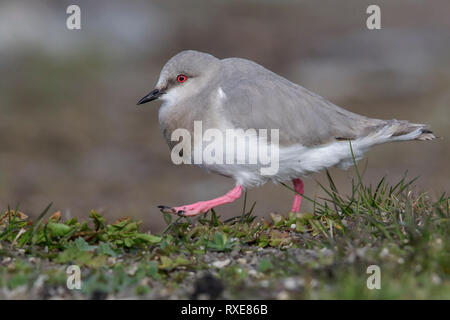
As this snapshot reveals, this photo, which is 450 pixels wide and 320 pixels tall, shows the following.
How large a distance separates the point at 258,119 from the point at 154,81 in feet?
37.7

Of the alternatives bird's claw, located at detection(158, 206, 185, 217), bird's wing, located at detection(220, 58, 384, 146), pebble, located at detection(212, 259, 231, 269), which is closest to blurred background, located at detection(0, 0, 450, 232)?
bird's claw, located at detection(158, 206, 185, 217)

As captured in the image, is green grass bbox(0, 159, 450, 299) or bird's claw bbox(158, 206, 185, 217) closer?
green grass bbox(0, 159, 450, 299)

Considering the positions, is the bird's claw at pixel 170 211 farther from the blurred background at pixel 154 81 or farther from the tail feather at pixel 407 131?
the blurred background at pixel 154 81

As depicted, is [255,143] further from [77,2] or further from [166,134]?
[77,2]

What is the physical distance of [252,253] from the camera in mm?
6004

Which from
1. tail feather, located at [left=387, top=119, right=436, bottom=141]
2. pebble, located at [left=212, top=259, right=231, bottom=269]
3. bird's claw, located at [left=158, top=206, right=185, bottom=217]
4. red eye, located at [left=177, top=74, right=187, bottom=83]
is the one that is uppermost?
red eye, located at [left=177, top=74, right=187, bottom=83]

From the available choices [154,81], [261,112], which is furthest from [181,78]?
[154,81]

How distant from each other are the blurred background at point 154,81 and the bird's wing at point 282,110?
12.6ft

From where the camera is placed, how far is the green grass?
4.84 m

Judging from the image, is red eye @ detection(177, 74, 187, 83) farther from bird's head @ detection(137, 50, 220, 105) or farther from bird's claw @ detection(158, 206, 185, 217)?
bird's claw @ detection(158, 206, 185, 217)

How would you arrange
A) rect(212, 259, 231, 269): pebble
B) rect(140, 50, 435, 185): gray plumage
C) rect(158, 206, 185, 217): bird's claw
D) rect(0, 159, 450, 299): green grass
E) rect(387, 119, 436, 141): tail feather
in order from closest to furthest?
rect(0, 159, 450, 299): green grass < rect(212, 259, 231, 269): pebble < rect(158, 206, 185, 217): bird's claw < rect(140, 50, 435, 185): gray plumage < rect(387, 119, 436, 141): tail feather

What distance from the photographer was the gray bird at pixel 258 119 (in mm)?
6895

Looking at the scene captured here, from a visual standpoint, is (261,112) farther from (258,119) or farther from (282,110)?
(282,110)

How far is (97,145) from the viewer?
15141 millimetres
